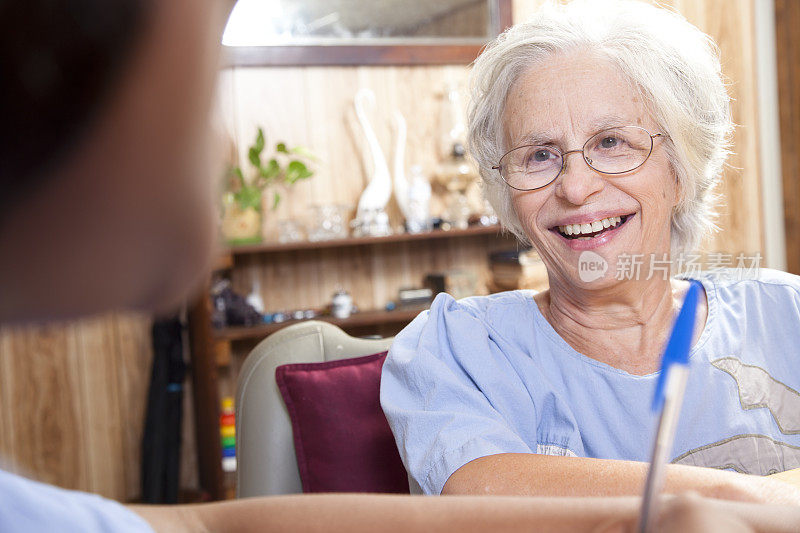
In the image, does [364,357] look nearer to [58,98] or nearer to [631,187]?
[631,187]

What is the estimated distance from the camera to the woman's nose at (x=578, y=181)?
131 cm

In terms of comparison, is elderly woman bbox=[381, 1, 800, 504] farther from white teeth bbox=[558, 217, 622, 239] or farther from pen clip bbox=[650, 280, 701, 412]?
pen clip bbox=[650, 280, 701, 412]

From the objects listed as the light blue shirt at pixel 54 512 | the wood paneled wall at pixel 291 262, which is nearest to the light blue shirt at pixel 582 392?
the light blue shirt at pixel 54 512

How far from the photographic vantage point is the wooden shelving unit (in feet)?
10.4

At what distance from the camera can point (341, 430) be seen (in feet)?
5.04

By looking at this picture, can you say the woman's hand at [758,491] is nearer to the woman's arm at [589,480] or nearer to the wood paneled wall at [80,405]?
the woman's arm at [589,480]

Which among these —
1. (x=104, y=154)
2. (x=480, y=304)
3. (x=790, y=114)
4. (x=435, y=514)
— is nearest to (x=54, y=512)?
(x=435, y=514)

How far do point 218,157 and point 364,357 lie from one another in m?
1.36

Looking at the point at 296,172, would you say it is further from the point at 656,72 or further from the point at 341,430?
the point at 656,72

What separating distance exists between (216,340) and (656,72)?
2423 mm

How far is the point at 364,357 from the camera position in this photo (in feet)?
5.37

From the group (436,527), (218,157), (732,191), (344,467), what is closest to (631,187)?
(344,467)

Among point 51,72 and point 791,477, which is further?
point 791,477

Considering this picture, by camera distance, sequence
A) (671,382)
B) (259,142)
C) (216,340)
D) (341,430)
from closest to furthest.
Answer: (671,382)
(341,430)
(216,340)
(259,142)
